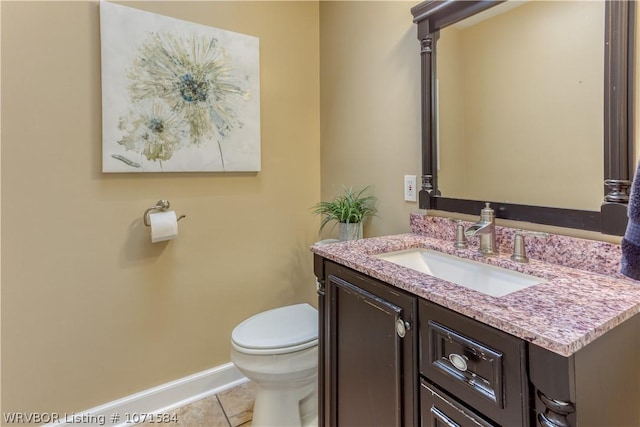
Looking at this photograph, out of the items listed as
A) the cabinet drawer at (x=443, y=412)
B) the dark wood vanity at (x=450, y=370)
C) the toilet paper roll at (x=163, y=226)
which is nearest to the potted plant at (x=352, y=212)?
the dark wood vanity at (x=450, y=370)

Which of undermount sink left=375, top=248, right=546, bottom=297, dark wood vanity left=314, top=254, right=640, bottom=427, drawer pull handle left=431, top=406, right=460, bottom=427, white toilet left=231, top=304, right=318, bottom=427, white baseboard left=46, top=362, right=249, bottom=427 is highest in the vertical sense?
undermount sink left=375, top=248, right=546, bottom=297

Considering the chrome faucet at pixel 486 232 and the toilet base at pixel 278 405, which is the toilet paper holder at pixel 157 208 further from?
the chrome faucet at pixel 486 232

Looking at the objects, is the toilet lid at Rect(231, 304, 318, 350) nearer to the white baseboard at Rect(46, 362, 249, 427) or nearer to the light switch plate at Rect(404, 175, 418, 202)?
the white baseboard at Rect(46, 362, 249, 427)

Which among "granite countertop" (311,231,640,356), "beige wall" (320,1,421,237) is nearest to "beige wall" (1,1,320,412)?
"beige wall" (320,1,421,237)

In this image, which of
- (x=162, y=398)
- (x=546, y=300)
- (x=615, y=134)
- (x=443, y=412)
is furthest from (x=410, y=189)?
(x=162, y=398)

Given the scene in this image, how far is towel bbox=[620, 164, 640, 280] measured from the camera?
0.61 meters

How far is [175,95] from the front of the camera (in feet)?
5.25

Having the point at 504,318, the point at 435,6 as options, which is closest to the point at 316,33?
the point at 435,6

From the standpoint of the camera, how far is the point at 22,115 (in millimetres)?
1312

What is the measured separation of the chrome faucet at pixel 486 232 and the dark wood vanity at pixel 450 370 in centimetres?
40

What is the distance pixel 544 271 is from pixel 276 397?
113 cm

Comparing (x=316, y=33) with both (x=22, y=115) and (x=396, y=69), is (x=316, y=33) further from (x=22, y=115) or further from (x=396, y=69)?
(x=22, y=115)

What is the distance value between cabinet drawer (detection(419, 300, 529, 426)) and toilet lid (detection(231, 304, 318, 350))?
659mm

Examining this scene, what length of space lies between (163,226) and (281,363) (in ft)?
2.58
